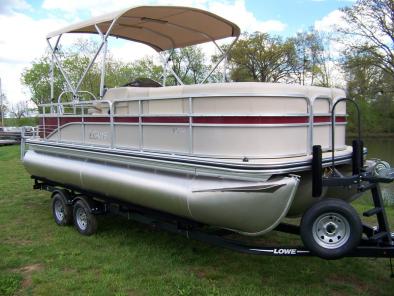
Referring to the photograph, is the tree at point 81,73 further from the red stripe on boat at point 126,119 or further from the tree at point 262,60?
the tree at point 262,60

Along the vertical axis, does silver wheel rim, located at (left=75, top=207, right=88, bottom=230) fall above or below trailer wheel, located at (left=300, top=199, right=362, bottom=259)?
below

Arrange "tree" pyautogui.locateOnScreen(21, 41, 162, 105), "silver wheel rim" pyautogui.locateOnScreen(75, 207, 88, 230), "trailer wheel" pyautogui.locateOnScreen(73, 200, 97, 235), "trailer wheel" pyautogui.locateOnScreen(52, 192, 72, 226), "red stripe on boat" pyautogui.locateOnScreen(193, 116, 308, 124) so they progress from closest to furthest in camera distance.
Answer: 1. "red stripe on boat" pyautogui.locateOnScreen(193, 116, 308, 124)
2. "trailer wheel" pyautogui.locateOnScreen(73, 200, 97, 235)
3. "silver wheel rim" pyautogui.locateOnScreen(75, 207, 88, 230)
4. "trailer wheel" pyautogui.locateOnScreen(52, 192, 72, 226)
5. "tree" pyautogui.locateOnScreen(21, 41, 162, 105)

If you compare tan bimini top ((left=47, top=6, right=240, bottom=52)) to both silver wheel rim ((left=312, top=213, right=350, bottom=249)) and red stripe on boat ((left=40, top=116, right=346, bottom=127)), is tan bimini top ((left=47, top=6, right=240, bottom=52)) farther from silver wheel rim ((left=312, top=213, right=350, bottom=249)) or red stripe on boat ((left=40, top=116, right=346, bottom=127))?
silver wheel rim ((left=312, top=213, right=350, bottom=249))

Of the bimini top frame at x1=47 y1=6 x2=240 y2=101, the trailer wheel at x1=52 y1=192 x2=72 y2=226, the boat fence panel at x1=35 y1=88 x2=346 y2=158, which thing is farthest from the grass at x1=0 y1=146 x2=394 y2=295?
the bimini top frame at x1=47 y1=6 x2=240 y2=101

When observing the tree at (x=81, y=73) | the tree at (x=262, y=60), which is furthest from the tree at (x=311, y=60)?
the tree at (x=81, y=73)

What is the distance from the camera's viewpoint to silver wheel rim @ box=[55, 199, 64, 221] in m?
7.46

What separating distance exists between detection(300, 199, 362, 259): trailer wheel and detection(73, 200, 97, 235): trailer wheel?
11.8 feet

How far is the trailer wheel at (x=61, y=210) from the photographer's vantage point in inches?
287

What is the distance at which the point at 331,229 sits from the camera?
4.30m

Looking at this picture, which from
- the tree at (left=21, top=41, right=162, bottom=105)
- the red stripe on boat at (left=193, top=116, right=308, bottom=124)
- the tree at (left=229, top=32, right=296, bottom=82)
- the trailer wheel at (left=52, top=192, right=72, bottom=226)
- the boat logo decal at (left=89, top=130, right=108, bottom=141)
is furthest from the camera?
the tree at (left=229, top=32, right=296, bottom=82)

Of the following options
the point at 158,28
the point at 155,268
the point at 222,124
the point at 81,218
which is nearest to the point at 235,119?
the point at 222,124

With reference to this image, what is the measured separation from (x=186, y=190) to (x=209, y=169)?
0.37 m

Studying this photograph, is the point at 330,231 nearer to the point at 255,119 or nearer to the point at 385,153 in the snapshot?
the point at 255,119

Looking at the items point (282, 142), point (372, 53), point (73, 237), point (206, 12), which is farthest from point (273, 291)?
point (372, 53)
